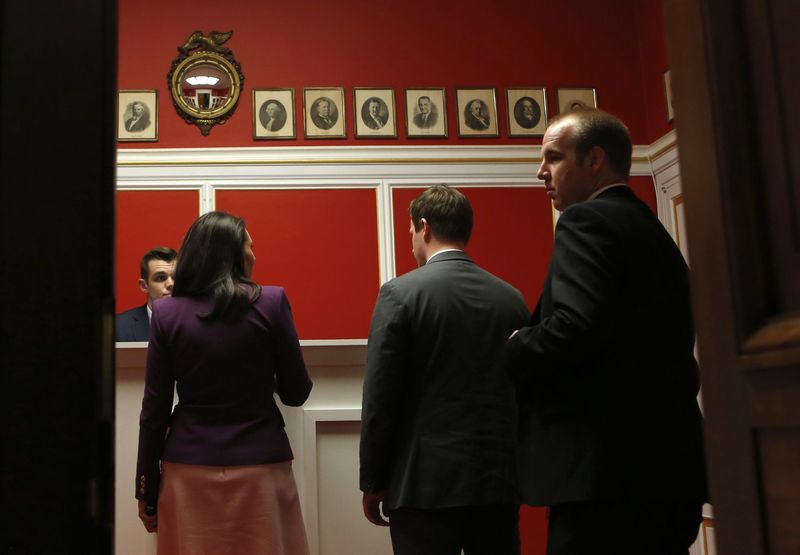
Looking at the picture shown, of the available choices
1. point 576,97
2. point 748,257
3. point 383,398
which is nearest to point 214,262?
point 383,398

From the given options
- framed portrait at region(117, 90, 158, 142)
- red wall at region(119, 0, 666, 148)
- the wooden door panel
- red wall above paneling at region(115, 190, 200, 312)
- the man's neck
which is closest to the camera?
the wooden door panel

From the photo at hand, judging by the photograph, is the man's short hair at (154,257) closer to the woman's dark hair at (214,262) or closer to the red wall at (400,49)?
the red wall at (400,49)

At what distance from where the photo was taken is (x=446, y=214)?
2.82m

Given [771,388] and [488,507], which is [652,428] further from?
[771,388]

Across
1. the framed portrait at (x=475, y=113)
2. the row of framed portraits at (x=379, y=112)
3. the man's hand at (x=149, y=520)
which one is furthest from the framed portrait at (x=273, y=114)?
the man's hand at (x=149, y=520)

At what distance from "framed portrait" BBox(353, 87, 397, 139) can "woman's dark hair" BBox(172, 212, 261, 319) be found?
409 cm

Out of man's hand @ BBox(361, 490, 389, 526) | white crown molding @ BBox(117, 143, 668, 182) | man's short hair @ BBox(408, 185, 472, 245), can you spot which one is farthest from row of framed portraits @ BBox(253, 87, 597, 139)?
man's hand @ BBox(361, 490, 389, 526)

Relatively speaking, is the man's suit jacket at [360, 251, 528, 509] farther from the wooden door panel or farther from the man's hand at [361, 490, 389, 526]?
the wooden door panel

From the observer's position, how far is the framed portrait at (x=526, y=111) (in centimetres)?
679

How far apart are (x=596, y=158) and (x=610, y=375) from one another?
0.56 m

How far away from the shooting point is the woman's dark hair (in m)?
2.61

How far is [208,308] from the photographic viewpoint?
8.46 ft

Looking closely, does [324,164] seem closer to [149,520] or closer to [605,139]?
[149,520]

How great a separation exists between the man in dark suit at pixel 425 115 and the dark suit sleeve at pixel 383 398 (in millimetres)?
4320
